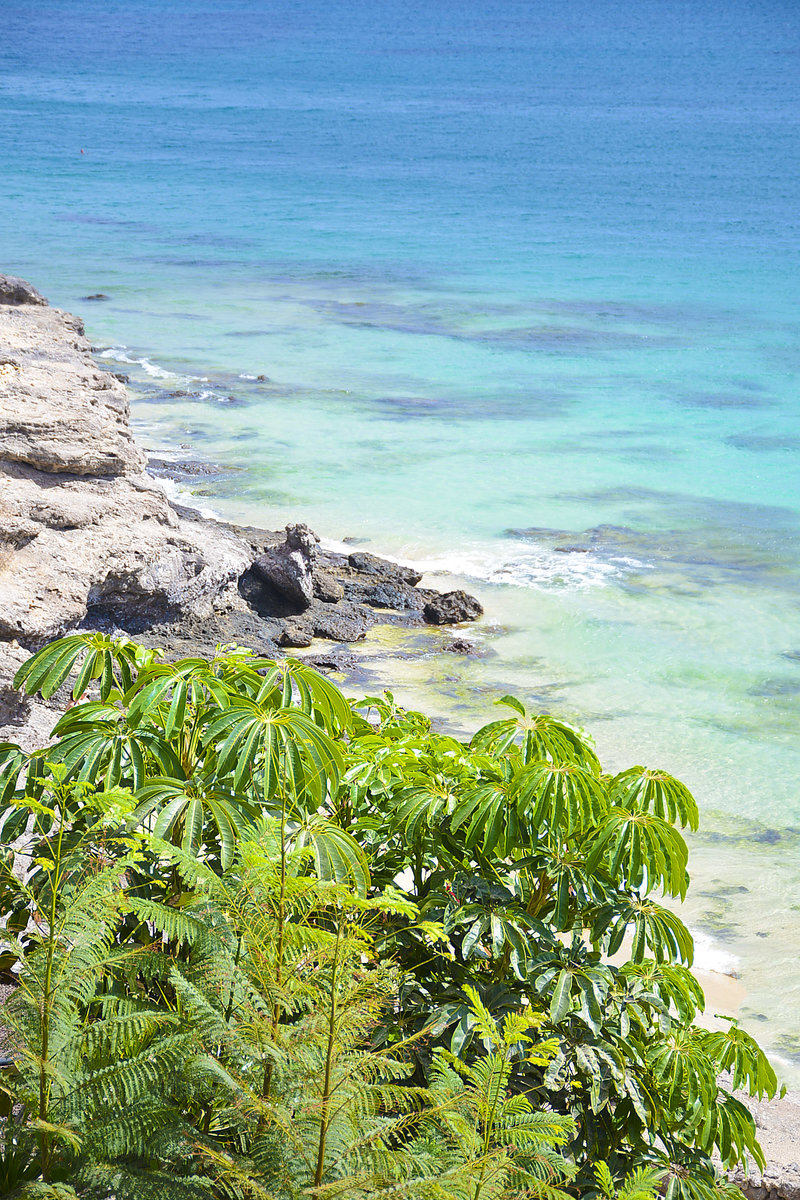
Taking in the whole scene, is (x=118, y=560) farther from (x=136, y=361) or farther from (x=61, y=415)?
(x=136, y=361)

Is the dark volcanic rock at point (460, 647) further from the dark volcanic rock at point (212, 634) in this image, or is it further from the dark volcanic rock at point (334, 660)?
the dark volcanic rock at point (212, 634)

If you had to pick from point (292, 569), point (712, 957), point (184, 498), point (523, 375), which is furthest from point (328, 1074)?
point (523, 375)

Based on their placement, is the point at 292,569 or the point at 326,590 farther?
the point at 326,590

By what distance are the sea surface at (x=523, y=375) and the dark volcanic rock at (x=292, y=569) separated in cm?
95

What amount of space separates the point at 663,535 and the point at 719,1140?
9925 mm

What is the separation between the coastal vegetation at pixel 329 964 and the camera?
74.8 inches

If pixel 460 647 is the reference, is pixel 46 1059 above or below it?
above

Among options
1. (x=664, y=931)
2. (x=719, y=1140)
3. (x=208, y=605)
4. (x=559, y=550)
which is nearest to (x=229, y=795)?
(x=664, y=931)

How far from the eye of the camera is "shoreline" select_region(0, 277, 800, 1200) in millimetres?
5949

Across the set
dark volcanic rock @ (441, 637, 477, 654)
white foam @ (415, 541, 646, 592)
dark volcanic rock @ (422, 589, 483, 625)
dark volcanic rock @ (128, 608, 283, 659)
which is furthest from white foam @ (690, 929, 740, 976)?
white foam @ (415, 541, 646, 592)

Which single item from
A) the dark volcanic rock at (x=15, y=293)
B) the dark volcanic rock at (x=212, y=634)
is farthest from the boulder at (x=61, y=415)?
the dark volcanic rock at (x=15, y=293)

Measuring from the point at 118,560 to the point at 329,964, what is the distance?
5.06 m

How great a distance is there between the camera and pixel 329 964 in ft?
6.84

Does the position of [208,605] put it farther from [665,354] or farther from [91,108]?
[91,108]
